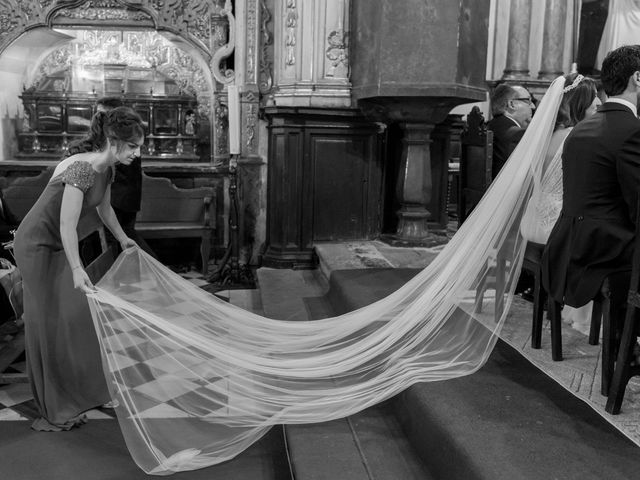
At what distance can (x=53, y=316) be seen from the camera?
3.39 meters

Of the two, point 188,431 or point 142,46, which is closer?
point 188,431

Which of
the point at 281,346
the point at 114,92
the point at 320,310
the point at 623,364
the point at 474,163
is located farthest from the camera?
the point at 114,92

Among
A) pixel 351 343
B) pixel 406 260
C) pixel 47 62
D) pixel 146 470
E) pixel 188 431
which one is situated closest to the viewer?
pixel 146 470

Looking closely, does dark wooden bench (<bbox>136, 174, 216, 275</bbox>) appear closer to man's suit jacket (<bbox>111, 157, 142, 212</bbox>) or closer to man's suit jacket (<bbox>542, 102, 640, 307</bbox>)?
man's suit jacket (<bbox>111, 157, 142, 212</bbox>)

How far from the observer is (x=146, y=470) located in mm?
2709

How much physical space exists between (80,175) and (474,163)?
240 cm

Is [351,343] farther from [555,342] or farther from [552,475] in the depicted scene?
[552,475]

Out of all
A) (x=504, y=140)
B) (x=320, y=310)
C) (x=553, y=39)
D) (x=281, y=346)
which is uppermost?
(x=553, y=39)

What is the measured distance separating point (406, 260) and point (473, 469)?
10.9 feet

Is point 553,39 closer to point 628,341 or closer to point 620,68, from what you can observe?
point 620,68

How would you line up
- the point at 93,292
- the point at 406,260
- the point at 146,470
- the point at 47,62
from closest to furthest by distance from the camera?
the point at 146,470 → the point at 93,292 → the point at 406,260 → the point at 47,62

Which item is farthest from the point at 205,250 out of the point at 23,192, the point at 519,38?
the point at 519,38

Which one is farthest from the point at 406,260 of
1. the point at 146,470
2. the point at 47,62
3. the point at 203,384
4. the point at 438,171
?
the point at 47,62

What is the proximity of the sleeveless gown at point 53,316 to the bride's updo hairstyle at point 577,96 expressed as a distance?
2299 mm
